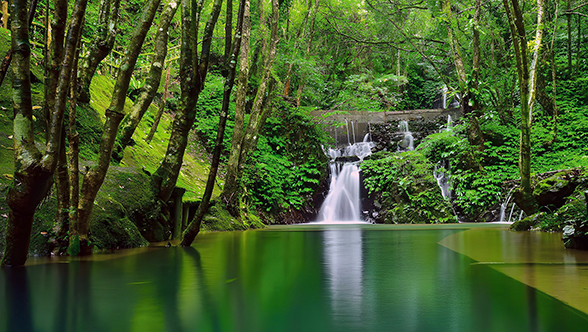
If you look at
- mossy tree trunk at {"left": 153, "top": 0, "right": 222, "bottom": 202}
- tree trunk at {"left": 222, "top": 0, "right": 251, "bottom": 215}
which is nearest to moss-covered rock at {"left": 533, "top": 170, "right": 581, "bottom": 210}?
tree trunk at {"left": 222, "top": 0, "right": 251, "bottom": 215}

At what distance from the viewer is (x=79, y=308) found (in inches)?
86.0

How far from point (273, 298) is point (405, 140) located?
53.4 ft

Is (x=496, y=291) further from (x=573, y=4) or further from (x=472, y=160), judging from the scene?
(x=573, y=4)

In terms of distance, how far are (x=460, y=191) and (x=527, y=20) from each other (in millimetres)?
5553

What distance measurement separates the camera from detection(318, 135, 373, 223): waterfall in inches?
603

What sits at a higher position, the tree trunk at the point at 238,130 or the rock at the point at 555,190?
the tree trunk at the point at 238,130

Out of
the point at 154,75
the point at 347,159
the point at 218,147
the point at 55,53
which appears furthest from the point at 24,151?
the point at 347,159

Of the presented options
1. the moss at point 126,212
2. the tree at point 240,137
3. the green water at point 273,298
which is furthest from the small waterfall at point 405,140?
the green water at point 273,298

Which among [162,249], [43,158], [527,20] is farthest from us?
[527,20]

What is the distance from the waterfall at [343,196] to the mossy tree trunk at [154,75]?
1002 centimetres

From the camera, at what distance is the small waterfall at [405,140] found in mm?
17484

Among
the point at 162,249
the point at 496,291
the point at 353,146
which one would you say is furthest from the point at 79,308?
the point at 353,146

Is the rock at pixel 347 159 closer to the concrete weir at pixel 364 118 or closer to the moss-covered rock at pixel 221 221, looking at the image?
the concrete weir at pixel 364 118

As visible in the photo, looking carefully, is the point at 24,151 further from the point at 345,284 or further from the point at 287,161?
the point at 287,161
